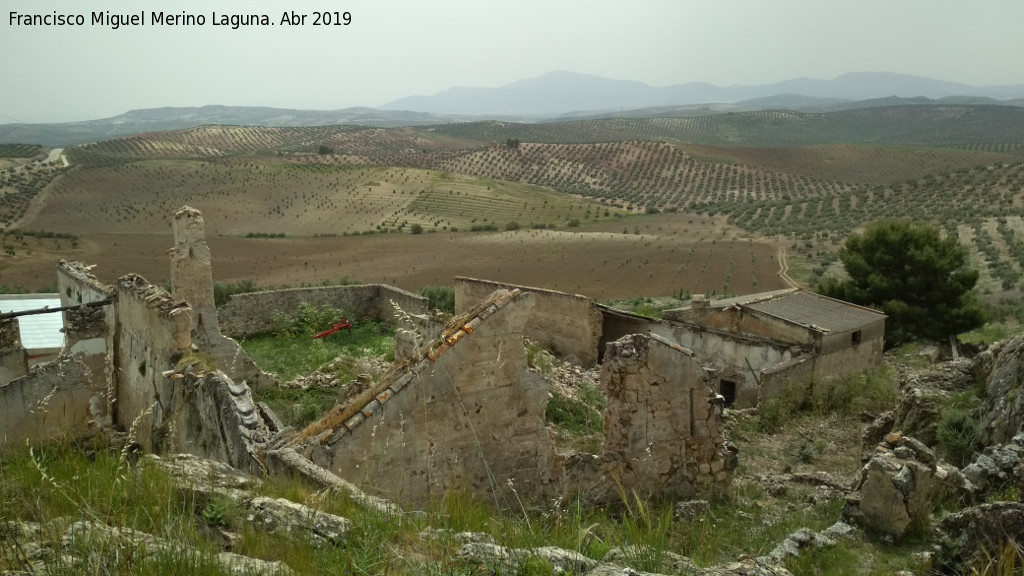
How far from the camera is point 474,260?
162ft

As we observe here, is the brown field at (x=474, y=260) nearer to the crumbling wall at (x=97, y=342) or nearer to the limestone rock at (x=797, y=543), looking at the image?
the crumbling wall at (x=97, y=342)

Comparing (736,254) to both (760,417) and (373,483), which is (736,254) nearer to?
(760,417)

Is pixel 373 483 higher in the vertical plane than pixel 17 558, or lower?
lower

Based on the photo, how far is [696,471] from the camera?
29.0ft

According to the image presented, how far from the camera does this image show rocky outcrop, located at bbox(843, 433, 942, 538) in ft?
21.0

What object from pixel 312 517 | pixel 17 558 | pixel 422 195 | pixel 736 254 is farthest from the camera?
pixel 422 195

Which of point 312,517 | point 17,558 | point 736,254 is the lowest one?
point 736,254

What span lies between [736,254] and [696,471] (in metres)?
41.4

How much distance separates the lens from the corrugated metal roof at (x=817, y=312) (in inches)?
717

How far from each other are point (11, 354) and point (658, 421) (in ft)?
35.8

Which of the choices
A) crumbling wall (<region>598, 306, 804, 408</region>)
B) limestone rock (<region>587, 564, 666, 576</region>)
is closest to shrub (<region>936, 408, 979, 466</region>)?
crumbling wall (<region>598, 306, 804, 408</region>)

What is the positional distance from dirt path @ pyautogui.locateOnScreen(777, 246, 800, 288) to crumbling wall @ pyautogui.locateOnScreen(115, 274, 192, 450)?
29.5 metres

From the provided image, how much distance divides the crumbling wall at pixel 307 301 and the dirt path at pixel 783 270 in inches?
767

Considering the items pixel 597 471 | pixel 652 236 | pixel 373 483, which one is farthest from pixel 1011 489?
pixel 652 236
